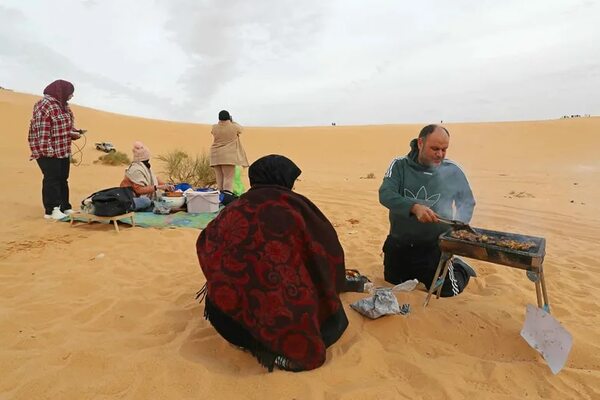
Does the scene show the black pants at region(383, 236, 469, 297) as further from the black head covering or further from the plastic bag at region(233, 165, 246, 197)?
the plastic bag at region(233, 165, 246, 197)

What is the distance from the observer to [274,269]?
2291mm

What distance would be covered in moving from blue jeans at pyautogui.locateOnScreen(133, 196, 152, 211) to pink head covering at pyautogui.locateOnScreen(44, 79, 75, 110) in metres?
1.65

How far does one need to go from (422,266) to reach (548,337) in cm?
A: 117

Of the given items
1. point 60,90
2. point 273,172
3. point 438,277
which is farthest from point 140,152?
point 438,277

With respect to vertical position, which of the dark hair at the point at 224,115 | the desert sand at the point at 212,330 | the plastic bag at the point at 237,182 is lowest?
the desert sand at the point at 212,330

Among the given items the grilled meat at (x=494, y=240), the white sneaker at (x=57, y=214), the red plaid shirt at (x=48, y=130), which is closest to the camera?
the grilled meat at (x=494, y=240)

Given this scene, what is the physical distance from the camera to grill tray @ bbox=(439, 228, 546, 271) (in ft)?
8.50

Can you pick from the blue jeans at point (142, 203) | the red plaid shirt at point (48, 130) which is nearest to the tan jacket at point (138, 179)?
the blue jeans at point (142, 203)

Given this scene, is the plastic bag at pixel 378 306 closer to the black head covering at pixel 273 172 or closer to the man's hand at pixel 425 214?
the man's hand at pixel 425 214

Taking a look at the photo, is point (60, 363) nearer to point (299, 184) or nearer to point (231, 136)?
point (231, 136)

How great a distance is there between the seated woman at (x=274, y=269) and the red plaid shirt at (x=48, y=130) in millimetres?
4405

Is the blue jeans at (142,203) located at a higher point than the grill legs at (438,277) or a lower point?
lower

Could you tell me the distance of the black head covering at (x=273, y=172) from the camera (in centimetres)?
247

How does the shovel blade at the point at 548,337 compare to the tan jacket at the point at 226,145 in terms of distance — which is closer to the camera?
the shovel blade at the point at 548,337
